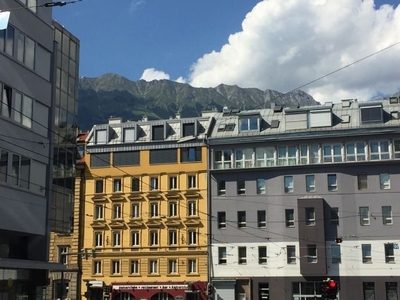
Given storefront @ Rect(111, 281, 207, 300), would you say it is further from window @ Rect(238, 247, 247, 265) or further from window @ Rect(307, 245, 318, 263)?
window @ Rect(307, 245, 318, 263)

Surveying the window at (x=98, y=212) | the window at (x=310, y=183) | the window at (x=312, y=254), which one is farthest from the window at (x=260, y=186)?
the window at (x=98, y=212)

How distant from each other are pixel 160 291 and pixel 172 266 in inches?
106

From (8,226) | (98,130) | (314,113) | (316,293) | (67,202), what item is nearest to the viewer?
(8,226)

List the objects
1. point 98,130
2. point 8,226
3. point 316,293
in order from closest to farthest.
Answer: point 8,226, point 316,293, point 98,130

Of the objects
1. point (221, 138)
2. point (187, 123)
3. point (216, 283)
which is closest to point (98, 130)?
point (187, 123)

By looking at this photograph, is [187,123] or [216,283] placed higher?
[187,123]

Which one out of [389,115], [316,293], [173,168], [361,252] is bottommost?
[316,293]

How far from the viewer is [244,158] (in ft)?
209

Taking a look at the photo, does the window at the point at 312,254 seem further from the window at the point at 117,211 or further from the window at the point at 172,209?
the window at the point at 117,211

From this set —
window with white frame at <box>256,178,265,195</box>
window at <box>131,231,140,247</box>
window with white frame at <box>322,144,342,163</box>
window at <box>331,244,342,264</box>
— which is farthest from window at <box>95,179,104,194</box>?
window at <box>331,244,342,264</box>

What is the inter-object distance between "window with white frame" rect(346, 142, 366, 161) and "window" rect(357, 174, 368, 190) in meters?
1.59

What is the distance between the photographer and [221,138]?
211ft

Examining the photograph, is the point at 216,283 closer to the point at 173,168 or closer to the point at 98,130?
the point at 173,168

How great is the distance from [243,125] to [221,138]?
9.31 ft
